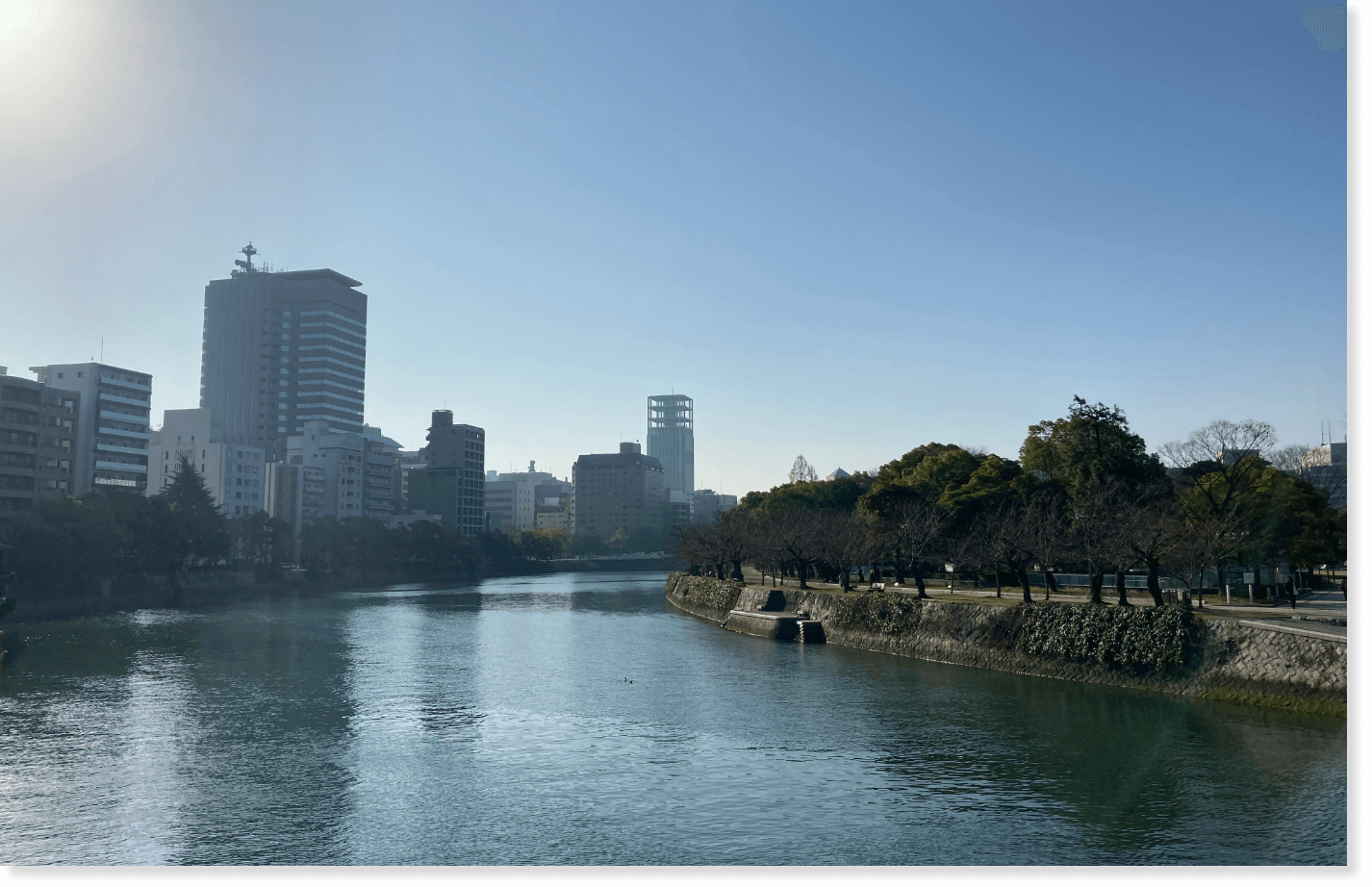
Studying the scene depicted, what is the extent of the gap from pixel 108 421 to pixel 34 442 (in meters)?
20.0

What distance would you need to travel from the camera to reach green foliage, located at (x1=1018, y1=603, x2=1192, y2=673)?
3931cm

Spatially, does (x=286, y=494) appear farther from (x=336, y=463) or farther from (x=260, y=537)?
(x=260, y=537)

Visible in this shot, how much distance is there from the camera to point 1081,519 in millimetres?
52906

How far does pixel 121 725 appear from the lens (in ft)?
113

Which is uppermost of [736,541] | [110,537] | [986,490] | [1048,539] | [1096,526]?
[986,490]

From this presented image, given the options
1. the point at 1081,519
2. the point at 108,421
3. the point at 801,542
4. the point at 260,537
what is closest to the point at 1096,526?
the point at 1081,519

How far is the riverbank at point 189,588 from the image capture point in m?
74.9

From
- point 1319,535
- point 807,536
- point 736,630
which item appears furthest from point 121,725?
point 1319,535

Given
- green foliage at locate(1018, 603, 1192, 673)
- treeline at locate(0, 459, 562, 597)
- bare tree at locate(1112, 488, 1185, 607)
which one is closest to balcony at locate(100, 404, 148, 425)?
treeline at locate(0, 459, 562, 597)

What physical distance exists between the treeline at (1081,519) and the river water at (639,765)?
9123 mm

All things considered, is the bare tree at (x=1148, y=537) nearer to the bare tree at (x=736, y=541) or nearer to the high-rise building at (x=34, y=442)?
the bare tree at (x=736, y=541)

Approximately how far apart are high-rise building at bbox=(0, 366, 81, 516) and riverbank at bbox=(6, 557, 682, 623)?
17626mm

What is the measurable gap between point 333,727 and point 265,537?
95749mm
